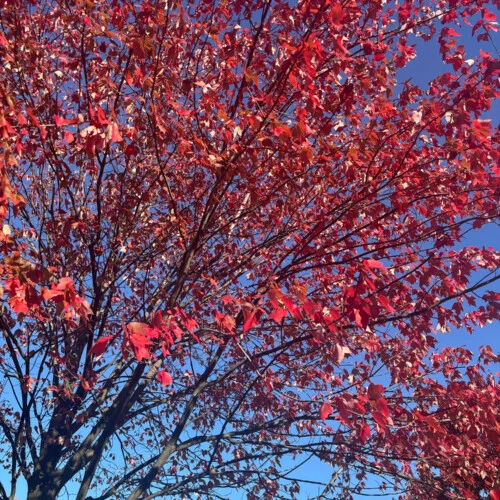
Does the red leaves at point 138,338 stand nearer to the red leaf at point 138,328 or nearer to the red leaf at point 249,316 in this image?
the red leaf at point 138,328

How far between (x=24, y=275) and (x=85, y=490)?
4.67 metres

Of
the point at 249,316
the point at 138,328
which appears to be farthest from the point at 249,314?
the point at 138,328

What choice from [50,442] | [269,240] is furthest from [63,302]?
[50,442]

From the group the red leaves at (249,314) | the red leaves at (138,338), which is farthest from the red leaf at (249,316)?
the red leaves at (138,338)

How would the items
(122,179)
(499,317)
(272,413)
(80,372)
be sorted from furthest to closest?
(272,413), (80,372), (122,179), (499,317)

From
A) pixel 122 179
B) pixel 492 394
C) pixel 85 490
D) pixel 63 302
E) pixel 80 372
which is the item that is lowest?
pixel 85 490

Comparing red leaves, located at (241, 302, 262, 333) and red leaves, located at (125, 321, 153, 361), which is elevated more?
red leaves, located at (241, 302, 262, 333)

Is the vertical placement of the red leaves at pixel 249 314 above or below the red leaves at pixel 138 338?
above

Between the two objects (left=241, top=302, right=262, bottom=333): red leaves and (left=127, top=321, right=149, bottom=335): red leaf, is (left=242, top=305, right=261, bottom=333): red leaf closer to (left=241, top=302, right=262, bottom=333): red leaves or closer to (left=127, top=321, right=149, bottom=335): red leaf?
(left=241, top=302, right=262, bottom=333): red leaves

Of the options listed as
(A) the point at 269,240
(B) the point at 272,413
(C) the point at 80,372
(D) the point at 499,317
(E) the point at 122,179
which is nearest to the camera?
(D) the point at 499,317

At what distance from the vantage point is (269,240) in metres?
6.45

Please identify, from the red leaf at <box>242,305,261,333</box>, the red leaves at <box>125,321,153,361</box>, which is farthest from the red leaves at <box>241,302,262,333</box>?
the red leaves at <box>125,321,153,361</box>

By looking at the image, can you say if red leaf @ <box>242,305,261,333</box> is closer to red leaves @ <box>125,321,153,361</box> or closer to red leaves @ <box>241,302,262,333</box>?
red leaves @ <box>241,302,262,333</box>

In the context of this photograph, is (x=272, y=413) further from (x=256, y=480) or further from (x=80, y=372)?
(x=80, y=372)
